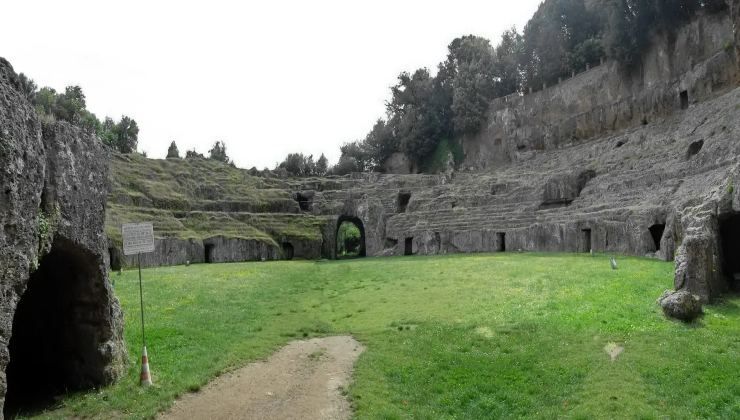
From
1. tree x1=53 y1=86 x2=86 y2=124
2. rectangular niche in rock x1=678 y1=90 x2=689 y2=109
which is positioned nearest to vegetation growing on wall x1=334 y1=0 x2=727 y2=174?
rectangular niche in rock x1=678 y1=90 x2=689 y2=109

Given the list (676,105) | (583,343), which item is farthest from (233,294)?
(676,105)

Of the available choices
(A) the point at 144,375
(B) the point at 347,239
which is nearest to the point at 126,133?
(B) the point at 347,239

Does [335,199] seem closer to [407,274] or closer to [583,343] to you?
[407,274]

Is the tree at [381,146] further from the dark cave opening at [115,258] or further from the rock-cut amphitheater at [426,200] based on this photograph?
the dark cave opening at [115,258]

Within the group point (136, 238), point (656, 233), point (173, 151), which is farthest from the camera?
point (173, 151)

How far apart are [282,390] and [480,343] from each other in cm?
494

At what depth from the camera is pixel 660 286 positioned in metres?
17.0

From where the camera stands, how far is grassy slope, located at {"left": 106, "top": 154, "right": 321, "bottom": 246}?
43469 mm

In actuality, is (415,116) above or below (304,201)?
above

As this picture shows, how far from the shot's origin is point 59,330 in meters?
11.0

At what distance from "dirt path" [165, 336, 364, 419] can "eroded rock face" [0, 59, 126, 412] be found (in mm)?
1964

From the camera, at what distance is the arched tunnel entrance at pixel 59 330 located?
10500mm

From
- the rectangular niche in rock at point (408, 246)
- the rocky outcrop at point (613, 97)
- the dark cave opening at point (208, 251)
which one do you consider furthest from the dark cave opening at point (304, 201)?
the rocky outcrop at point (613, 97)

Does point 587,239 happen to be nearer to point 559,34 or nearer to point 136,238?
point 136,238
